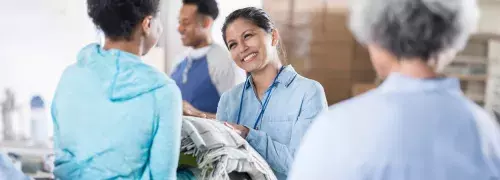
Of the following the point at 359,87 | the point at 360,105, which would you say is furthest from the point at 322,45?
the point at 360,105

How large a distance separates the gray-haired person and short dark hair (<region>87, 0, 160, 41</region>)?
1.54ft

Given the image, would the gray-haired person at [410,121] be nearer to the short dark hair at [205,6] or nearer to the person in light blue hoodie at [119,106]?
the person in light blue hoodie at [119,106]

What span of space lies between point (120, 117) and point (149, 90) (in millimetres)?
74

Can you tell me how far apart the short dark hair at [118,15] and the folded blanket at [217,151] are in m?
0.23

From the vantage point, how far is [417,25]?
30.3 inches

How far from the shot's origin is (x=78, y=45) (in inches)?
96.3

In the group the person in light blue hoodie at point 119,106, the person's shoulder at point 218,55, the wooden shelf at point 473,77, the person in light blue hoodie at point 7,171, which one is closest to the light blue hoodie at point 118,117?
the person in light blue hoodie at point 119,106

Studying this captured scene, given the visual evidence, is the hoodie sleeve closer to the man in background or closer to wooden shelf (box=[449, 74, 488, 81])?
the man in background

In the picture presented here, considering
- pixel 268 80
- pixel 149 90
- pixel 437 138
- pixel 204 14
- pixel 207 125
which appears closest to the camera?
pixel 437 138

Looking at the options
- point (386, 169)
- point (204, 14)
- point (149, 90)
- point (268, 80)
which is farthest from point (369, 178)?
point (204, 14)

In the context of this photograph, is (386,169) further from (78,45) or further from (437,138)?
(78,45)

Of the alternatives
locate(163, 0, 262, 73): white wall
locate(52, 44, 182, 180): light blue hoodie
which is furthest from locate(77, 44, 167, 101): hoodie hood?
locate(163, 0, 262, 73): white wall

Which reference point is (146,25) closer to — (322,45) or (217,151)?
(217,151)

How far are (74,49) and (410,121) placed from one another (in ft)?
6.39
